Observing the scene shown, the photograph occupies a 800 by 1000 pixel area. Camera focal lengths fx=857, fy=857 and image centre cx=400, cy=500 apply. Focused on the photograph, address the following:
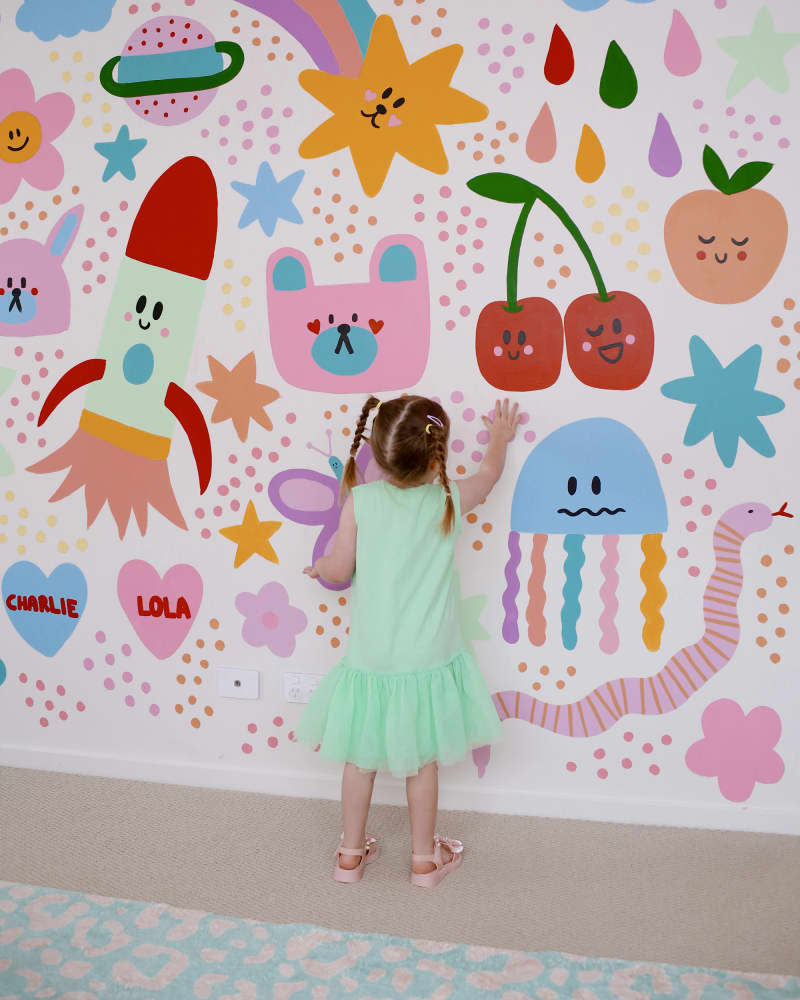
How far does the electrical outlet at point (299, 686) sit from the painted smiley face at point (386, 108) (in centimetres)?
140

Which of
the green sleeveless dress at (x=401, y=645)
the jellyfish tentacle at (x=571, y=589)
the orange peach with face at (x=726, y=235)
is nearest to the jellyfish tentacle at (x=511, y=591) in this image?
the jellyfish tentacle at (x=571, y=589)

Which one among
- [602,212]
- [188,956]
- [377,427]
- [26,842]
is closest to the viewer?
[188,956]

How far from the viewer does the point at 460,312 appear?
82.2 inches

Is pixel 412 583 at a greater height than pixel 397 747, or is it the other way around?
pixel 412 583

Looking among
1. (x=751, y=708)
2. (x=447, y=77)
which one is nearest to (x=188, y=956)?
(x=751, y=708)

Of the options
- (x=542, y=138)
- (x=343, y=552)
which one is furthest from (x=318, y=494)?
(x=542, y=138)

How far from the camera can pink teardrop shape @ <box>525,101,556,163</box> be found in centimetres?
201

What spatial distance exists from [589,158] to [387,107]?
504 millimetres

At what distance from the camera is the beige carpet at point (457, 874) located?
1.75m

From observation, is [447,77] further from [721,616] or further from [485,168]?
[721,616]

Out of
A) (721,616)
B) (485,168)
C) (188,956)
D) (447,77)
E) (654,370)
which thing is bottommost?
(188,956)

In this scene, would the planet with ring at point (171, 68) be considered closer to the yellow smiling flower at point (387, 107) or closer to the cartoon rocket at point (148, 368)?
the cartoon rocket at point (148, 368)

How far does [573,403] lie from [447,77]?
83 centimetres

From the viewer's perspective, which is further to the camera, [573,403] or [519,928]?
[573,403]
